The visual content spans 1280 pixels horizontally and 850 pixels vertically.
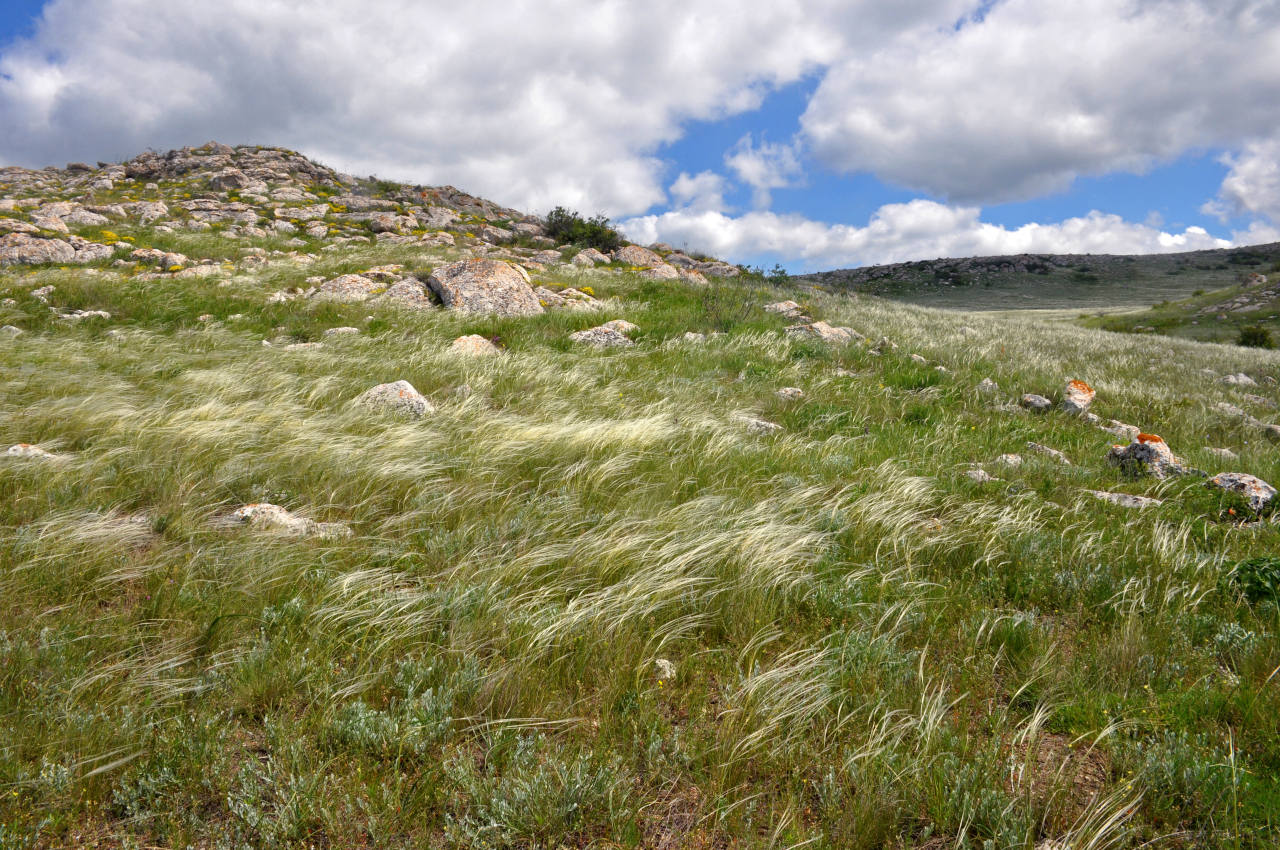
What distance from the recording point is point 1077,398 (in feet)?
26.4

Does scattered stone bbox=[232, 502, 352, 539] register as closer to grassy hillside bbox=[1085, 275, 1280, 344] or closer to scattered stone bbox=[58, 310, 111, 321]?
scattered stone bbox=[58, 310, 111, 321]

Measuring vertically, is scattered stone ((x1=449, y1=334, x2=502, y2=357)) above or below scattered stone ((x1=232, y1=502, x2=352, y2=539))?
above

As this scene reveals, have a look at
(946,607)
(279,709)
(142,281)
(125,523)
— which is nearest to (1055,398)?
(946,607)

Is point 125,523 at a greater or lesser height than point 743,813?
greater

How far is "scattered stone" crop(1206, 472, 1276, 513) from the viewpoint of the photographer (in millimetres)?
4262

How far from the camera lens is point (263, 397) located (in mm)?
5777

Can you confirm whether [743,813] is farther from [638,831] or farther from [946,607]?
[946,607]

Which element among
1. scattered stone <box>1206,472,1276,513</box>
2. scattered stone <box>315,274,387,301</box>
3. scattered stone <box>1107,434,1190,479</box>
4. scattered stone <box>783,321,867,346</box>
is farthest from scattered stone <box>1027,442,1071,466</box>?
scattered stone <box>315,274,387,301</box>

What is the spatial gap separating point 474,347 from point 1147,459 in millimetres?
8258

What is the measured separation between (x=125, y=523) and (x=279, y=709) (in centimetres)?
200

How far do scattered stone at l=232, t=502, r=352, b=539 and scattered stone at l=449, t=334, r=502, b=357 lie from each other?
16.1 ft

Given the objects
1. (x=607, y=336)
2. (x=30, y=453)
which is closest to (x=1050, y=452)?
(x=607, y=336)

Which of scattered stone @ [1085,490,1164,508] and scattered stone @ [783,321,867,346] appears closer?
scattered stone @ [1085,490,1164,508]

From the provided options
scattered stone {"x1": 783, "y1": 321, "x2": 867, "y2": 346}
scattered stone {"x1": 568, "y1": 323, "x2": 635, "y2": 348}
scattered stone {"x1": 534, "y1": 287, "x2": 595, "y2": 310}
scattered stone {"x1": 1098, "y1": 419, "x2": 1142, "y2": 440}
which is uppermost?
scattered stone {"x1": 534, "y1": 287, "x2": 595, "y2": 310}
